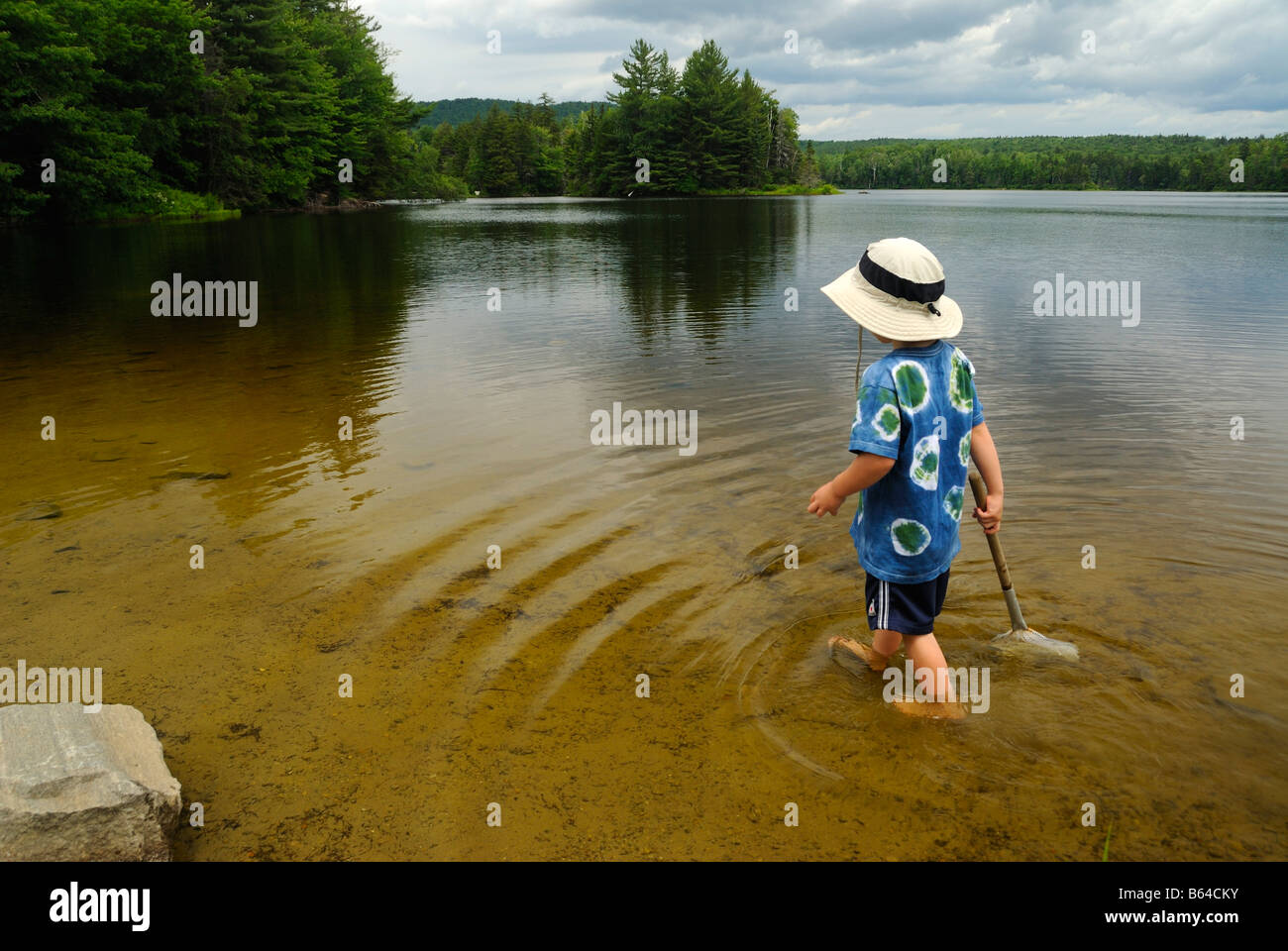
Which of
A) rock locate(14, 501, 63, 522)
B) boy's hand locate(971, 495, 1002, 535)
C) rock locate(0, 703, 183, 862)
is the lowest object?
rock locate(0, 703, 183, 862)

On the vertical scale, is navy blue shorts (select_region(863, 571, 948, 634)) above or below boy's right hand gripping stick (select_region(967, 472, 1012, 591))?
below

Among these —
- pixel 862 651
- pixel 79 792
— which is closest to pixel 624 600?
pixel 862 651

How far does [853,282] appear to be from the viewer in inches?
144

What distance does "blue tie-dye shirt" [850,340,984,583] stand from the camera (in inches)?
135

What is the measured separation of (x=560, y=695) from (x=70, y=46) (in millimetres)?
44539

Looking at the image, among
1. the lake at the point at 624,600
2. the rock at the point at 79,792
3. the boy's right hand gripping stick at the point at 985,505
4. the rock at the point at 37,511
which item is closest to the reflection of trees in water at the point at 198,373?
the lake at the point at 624,600

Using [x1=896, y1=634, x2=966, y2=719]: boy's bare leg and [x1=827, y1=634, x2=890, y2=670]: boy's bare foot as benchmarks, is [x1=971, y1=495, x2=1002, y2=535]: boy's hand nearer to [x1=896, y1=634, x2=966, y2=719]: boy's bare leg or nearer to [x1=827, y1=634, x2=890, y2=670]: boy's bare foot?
[x1=896, y1=634, x2=966, y2=719]: boy's bare leg

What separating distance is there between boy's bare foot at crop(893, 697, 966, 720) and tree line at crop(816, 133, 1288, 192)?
9573cm

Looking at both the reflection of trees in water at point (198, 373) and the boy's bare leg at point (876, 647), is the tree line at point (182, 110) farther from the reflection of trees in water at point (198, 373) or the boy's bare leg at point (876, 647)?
the boy's bare leg at point (876, 647)

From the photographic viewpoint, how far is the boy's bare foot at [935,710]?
3840 mm

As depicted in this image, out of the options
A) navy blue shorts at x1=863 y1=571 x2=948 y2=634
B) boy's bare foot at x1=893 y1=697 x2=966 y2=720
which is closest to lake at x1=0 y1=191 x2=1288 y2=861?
boy's bare foot at x1=893 y1=697 x2=966 y2=720
